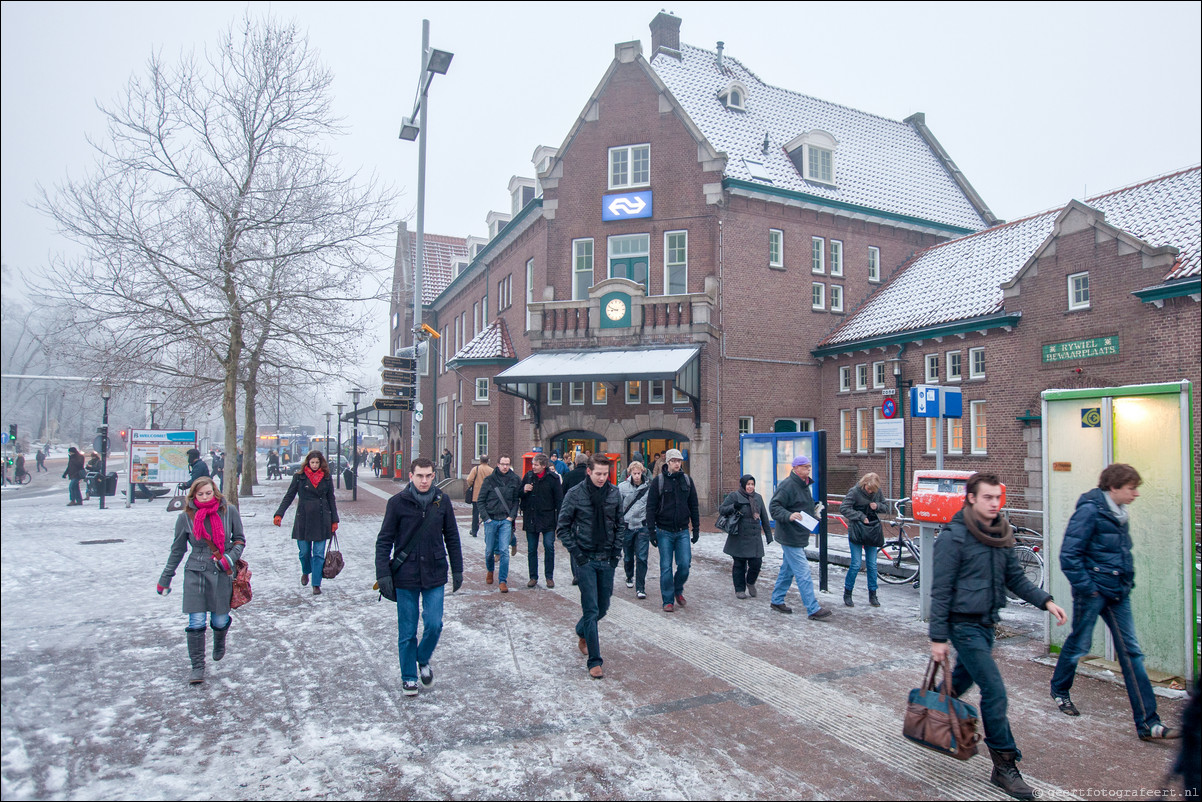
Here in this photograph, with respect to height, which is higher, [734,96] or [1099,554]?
[734,96]

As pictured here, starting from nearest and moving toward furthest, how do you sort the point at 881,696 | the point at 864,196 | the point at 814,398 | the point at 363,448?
the point at 881,696
the point at 814,398
the point at 864,196
the point at 363,448

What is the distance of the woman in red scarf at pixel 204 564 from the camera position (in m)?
6.33

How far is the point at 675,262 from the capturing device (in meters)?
22.7

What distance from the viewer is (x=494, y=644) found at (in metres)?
7.46

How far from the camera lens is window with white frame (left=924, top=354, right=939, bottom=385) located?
20936 mm

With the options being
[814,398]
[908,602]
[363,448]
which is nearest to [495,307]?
[814,398]

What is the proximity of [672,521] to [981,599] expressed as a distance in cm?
500

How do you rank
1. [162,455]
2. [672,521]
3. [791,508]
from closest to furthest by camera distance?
[791,508] < [672,521] < [162,455]

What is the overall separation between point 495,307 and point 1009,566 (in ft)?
89.5

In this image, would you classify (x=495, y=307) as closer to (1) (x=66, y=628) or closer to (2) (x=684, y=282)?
(2) (x=684, y=282)

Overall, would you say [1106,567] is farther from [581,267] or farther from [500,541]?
[581,267]

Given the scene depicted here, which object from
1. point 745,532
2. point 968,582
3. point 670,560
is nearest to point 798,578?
point 745,532

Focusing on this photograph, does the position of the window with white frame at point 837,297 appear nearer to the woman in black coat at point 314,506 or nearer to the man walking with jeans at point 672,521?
the man walking with jeans at point 672,521

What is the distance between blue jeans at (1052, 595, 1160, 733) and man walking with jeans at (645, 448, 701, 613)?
14.5 ft
